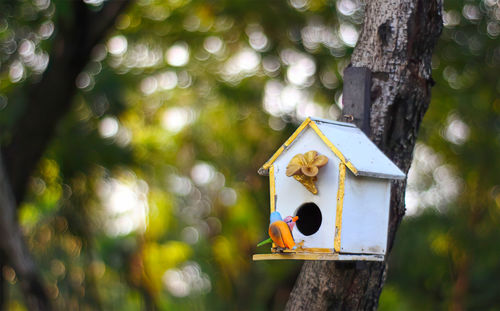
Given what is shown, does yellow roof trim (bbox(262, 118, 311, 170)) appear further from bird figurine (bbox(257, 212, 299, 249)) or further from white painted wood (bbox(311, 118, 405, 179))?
bird figurine (bbox(257, 212, 299, 249))

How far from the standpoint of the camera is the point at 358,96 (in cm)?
251

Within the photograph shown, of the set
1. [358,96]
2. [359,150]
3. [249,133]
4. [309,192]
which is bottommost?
[249,133]

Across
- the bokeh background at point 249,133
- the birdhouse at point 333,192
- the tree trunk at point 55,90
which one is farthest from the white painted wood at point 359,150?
the tree trunk at point 55,90

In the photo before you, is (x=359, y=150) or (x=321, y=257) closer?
(x=321, y=257)

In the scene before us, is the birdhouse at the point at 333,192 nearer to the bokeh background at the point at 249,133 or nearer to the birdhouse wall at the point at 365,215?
the birdhouse wall at the point at 365,215

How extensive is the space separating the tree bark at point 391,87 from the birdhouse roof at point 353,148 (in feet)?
0.58

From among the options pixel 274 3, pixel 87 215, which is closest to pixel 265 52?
pixel 274 3

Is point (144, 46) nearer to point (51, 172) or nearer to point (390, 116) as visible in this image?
point (51, 172)

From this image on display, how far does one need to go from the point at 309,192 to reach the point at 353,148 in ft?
0.69

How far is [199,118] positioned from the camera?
1032cm

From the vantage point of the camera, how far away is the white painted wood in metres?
2.24

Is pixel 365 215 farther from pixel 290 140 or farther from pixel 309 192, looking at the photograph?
pixel 290 140

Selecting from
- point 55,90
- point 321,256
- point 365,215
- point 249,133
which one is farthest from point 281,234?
point 249,133

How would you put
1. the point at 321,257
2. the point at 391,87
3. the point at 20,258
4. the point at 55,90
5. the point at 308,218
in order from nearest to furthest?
1. the point at 321,257
2. the point at 308,218
3. the point at 391,87
4. the point at 20,258
5. the point at 55,90
